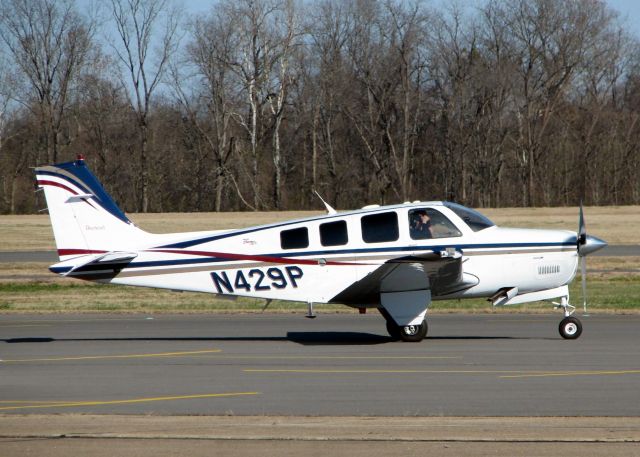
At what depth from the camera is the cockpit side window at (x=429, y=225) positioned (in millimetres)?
14656

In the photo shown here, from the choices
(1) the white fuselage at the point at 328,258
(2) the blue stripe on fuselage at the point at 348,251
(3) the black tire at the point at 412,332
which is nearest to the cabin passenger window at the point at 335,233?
(1) the white fuselage at the point at 328,258

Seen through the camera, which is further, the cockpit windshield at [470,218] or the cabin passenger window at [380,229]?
the cockpit windshield at [470,218]

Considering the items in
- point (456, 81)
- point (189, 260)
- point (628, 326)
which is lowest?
point (628, 326)

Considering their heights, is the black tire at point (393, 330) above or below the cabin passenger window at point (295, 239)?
below

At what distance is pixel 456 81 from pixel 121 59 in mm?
22908

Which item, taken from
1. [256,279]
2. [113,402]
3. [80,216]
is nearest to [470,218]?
[256,279]

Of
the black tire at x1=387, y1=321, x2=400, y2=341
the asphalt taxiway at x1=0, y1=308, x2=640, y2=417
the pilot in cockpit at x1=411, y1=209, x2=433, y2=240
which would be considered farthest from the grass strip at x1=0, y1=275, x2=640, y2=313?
the pilot in cockpit at x1=411, y1=209, x2=433, y2=240

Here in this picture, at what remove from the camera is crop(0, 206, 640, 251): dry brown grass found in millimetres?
46438

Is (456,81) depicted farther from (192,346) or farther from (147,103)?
(192,346)

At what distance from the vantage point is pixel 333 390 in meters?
10.9

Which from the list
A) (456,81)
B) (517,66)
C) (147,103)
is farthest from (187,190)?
(517,66)

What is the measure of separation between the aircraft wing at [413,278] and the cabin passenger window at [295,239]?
1.03 metres

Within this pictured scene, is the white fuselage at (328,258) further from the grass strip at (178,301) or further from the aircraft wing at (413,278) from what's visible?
the grass strip at (178,301)

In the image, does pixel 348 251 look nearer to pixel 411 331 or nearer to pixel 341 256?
pixel 341 256
